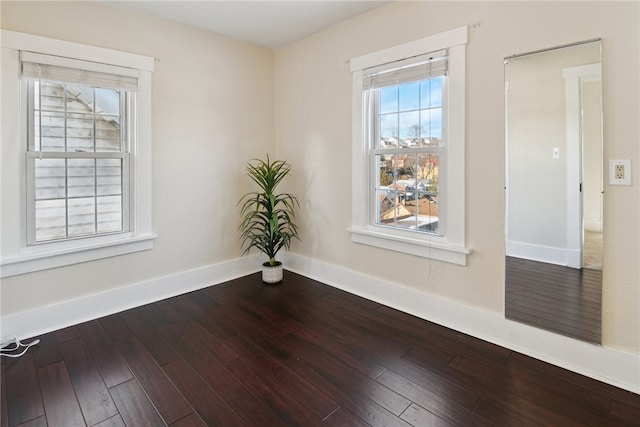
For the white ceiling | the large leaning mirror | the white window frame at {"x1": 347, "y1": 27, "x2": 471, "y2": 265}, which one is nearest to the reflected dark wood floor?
the large leaning mirror

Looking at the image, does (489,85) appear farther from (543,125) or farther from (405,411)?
(405,411)

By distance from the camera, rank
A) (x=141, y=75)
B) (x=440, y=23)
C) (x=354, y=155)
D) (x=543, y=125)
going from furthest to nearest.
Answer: (x=354, y=155) < (x=141, y=75) < (x=440, y=23) < (x=543, y=125)

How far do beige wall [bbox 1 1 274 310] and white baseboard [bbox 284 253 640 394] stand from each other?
1498mm

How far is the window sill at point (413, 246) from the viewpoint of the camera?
2584 millimetres

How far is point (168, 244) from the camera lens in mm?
3293

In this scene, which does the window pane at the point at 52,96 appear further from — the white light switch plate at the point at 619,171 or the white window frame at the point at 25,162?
the white light switch plate at the point at 619,171

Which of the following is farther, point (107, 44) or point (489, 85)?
point (107, 44)

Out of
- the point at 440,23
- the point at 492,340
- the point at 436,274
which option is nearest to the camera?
the point at 492,340

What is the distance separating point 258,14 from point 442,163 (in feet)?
6.92

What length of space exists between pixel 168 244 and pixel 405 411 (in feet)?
8.45

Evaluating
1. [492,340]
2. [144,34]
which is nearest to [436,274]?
[492,340]

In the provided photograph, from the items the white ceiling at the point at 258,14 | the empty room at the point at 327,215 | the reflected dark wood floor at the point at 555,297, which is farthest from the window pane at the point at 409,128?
the reflected dark wood floor at the point at 555,297

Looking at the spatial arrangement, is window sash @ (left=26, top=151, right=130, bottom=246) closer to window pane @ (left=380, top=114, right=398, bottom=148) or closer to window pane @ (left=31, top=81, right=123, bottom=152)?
window pane @ (left=31, top=81, right=123, bottom=152)

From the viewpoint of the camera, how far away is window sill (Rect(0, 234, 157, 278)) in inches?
97.6
